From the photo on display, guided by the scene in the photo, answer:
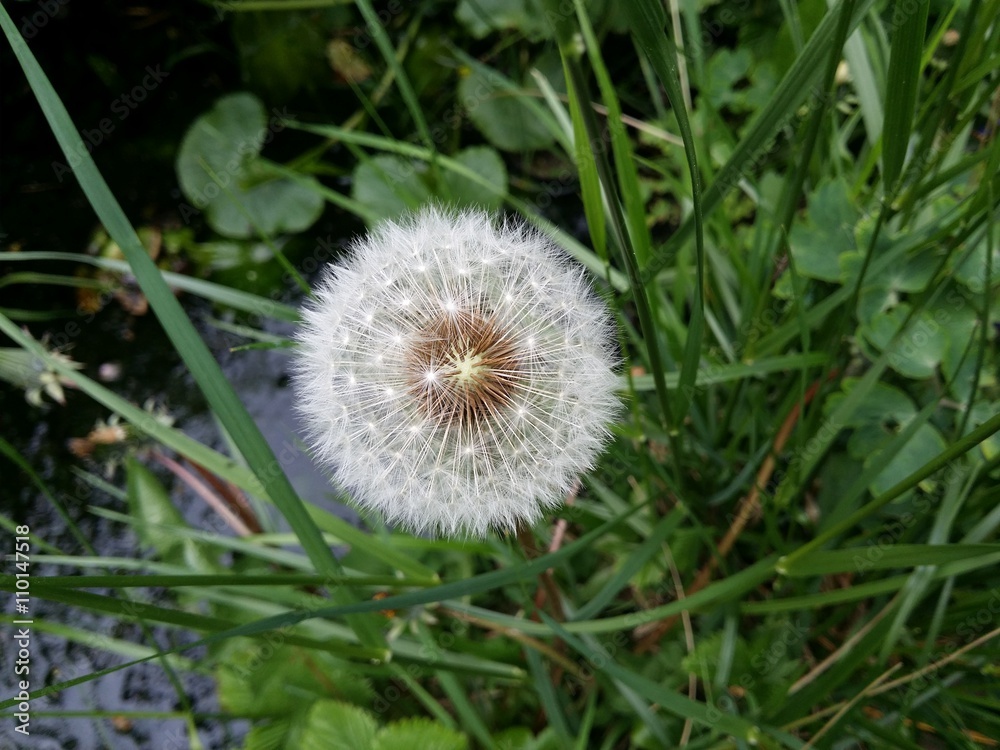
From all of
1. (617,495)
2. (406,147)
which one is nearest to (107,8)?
(406,147)

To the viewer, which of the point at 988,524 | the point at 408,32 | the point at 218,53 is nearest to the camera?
the point at 988,524

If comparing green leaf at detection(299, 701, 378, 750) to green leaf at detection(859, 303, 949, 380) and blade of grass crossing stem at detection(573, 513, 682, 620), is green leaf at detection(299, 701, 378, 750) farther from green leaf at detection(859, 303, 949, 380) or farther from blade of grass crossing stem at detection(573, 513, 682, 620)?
green leaf at detection(859, 303, 949, 380)

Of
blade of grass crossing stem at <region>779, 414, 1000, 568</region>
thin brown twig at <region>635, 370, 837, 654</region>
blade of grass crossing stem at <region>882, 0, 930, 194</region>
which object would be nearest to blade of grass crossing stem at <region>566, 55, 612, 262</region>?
blade of grass crossing stem at <region>882, 0, 930, 194</region>

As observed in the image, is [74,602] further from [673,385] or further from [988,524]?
[988,524]

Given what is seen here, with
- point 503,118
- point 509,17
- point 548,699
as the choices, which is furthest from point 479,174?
point 548,699

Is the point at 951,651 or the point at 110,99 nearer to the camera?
the point at 951,651

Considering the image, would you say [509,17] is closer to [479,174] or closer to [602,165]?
[479,174]
